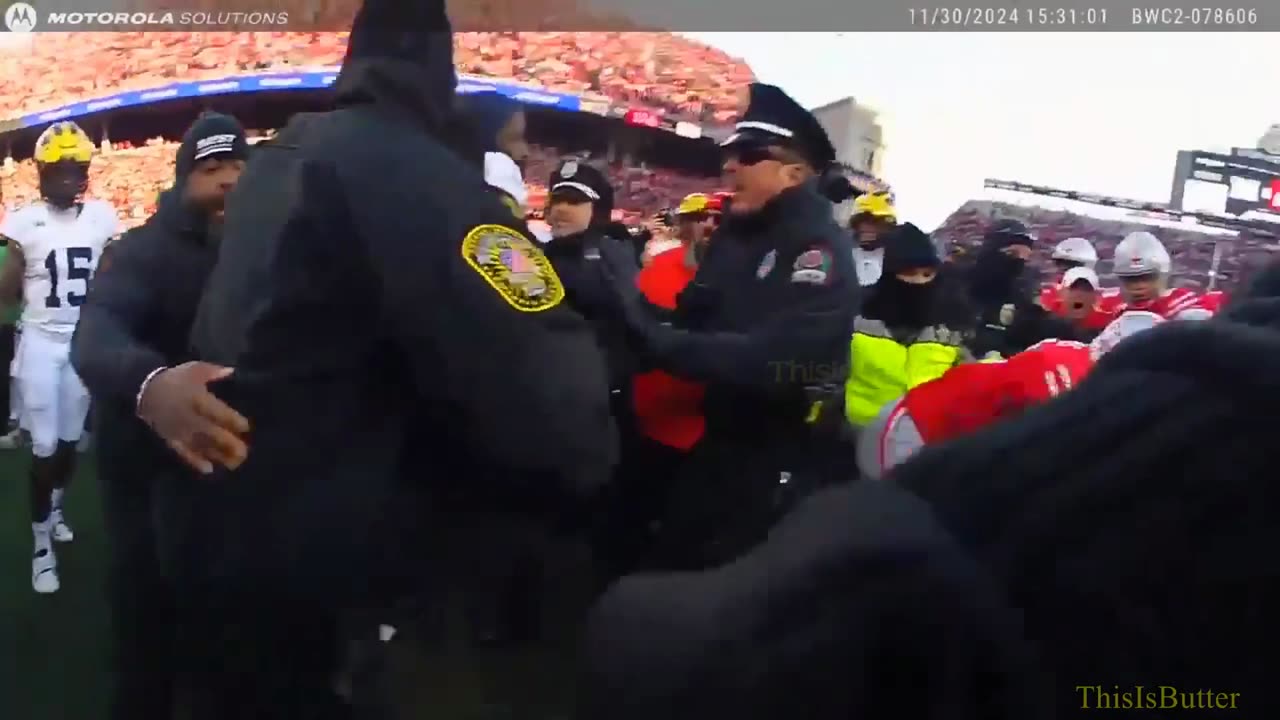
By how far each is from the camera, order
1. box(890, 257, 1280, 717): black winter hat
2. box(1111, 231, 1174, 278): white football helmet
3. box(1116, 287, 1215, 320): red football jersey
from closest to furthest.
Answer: box(890, 257, 1280, 717): black winter hat
box(1116, 287, 1215, 320): red football jersey
box(1111, 231, 1174, 278): white football helmet

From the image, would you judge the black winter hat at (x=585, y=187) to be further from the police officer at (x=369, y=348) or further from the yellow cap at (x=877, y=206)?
the yellow cap at (x=877, y=206)

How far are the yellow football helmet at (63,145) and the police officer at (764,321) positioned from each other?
580mm

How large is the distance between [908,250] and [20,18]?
2.97ft

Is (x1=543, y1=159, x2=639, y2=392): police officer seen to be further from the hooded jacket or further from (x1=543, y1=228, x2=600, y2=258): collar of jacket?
the hooded jacket

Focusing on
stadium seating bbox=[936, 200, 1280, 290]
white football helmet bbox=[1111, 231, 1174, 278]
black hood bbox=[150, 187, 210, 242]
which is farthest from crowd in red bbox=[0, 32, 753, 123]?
white football helmet bbox=[1111, 231, 1174, 278]

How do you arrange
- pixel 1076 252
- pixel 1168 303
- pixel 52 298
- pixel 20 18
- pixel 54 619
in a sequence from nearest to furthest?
pixel 1168 303
pixel 1076 252
pixel 20 18
pixel 52 298
pixel 54 619

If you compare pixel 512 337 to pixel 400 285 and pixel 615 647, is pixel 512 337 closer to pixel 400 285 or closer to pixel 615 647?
pixel 400 285

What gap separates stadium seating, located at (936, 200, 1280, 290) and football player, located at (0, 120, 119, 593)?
0.86 metres

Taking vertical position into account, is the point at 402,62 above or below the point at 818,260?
above

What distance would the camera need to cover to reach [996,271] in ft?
2.94

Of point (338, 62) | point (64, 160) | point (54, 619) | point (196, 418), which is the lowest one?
point (54, 619)

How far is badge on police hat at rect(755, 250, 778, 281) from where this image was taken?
912mm

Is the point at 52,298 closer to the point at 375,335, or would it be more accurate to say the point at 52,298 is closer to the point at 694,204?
the point at 375,335

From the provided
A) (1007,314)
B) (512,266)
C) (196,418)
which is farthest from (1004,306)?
(196,418)
